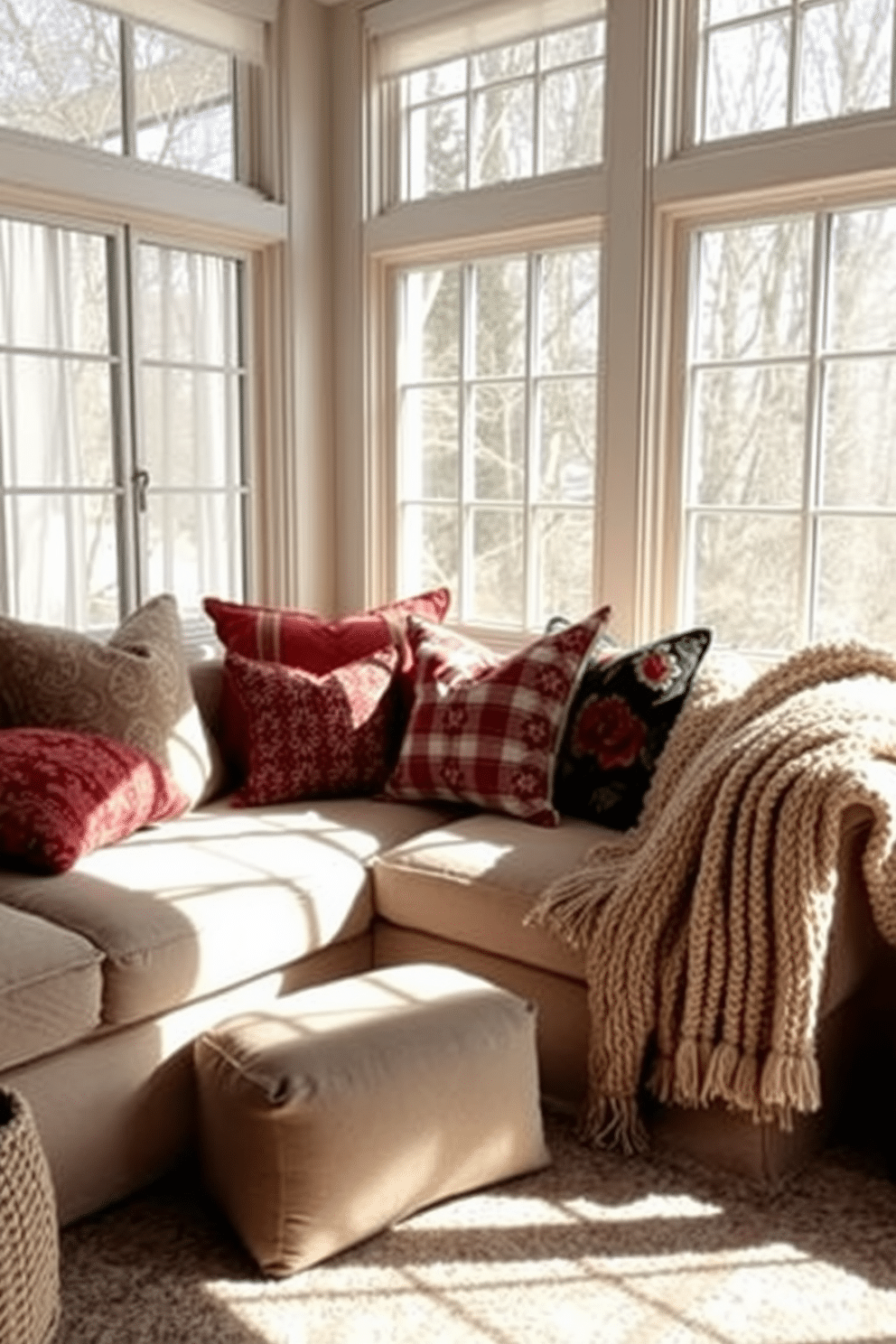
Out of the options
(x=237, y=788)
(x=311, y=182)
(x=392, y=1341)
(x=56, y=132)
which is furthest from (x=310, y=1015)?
(x=311, y=182)

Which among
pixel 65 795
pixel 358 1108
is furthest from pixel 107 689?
pixel 358 1108

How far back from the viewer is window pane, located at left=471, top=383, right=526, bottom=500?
354 cm

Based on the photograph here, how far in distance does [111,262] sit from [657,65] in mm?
1512

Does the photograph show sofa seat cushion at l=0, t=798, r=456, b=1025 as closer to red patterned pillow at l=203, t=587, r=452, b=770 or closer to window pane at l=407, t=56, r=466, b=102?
red patterned pillow at l=203, t=587, r=452, b=770

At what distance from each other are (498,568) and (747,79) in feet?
4.68

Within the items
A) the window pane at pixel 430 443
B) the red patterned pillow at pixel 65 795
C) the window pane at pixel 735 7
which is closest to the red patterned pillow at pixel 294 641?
the red patterned pillow at pixel 65 795

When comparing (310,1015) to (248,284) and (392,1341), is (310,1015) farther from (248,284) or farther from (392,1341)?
(248,284)

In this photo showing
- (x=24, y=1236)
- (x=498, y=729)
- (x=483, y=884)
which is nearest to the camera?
(x=24, y=1236)

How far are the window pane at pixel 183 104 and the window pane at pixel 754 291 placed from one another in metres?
1.47

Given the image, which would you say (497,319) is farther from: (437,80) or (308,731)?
(308,731)

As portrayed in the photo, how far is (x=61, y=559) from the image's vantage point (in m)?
3.33

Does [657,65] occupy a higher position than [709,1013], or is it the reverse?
[657,65]

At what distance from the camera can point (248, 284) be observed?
12.2 ft

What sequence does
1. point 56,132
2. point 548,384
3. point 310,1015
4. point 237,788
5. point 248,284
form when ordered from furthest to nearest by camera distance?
point 248,284 < point 548,384 < point 56,132 < point 237,788 < point 310,1015
